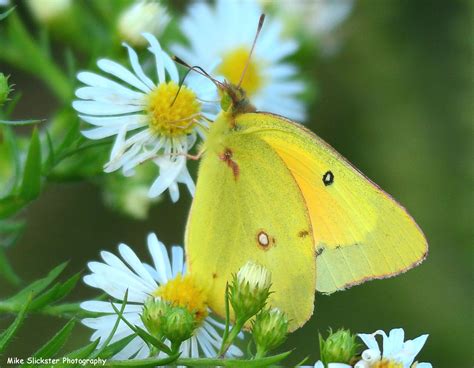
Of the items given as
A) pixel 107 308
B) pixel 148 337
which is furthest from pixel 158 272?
pixel 148 337

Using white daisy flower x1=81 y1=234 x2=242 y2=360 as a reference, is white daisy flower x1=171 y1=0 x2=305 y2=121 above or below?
above

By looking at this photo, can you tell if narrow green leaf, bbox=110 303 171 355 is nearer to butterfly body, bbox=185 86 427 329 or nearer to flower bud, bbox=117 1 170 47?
butterfly body, bbox=185 86 427 329

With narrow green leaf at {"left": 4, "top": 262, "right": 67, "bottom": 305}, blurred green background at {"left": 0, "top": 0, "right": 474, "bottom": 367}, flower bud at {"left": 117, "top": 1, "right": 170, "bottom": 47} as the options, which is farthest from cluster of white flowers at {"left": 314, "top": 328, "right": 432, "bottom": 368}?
blurred green background at {"left": 0, "top": 0, "right": 474, "bottom": 367}

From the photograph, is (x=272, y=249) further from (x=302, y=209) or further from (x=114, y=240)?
(x=114, y=240)

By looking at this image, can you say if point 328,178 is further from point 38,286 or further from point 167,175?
point 38,286

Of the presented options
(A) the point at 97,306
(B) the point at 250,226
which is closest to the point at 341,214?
(B) the point at 250,226

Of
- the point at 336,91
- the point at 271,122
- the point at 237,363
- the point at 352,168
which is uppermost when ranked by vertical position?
the point at 336,91

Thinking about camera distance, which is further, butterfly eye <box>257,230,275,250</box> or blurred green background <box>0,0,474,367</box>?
blurred green background <box>0,0,474,367</box>

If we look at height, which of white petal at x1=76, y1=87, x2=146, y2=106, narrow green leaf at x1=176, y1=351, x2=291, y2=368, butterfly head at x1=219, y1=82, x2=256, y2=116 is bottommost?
narrow green leaf at x1=176, y1=351, x2=291, y2=368
